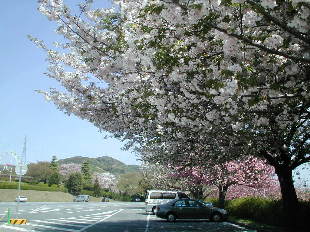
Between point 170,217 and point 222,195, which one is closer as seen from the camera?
point 170,217

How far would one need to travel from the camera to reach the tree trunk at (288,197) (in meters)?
17.8

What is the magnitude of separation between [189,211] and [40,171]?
10848 centimetres

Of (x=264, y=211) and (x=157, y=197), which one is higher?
(x=157, y=197)

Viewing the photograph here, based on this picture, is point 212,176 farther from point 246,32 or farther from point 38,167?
point 38,167

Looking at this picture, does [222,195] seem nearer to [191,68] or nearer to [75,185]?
[191,68]

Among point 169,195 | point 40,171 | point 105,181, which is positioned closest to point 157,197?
point 169,195

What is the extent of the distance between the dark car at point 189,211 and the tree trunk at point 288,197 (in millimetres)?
10175

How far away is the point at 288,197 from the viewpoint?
18031mm

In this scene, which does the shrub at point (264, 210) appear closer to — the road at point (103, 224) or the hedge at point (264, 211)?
the hedge at point (264, 211)

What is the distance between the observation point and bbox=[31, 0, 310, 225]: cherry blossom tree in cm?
667

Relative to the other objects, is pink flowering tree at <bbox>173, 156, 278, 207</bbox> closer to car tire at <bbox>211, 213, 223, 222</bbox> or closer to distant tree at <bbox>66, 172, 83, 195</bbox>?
car tire at <bbox>211, 213, 223, 222</bbox>

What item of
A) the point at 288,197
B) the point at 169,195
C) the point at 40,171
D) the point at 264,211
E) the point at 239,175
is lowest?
the point at 264,211

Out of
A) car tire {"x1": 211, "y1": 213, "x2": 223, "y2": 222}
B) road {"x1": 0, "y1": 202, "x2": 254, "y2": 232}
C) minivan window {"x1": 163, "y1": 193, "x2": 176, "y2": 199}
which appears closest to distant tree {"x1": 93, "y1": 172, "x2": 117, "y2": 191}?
minivan window {"x1": 163, "y1": 193, "x2": 176, "y2": 199}

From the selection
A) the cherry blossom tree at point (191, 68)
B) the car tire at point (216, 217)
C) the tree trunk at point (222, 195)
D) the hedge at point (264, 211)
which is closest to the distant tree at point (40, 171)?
the tree trunk at point (222, 195)
